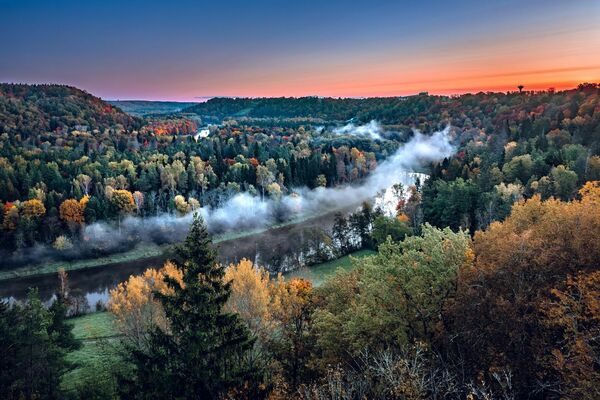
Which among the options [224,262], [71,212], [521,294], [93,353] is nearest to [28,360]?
[93,353]

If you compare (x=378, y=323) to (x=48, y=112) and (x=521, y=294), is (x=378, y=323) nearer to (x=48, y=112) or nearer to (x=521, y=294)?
(x=521, y=294)

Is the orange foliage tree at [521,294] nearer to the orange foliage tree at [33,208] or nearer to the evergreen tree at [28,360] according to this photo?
the evergreen tree at [28,360]

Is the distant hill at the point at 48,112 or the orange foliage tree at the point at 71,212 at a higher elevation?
the distant hill at the point at 48,112

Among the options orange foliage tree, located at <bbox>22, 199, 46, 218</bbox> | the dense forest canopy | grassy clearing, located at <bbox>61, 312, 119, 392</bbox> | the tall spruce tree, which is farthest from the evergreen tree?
orange foliage tree, located at <bbox>22, 199, 46, 218</bbox>

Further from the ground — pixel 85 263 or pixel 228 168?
pixel 228 168

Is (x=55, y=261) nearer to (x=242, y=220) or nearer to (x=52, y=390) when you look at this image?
(x=242, y=220)

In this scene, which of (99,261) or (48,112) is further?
(48,112)

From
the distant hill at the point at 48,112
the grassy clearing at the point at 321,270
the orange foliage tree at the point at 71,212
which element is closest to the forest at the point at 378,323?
the grassy clearing at the point at 321,270
